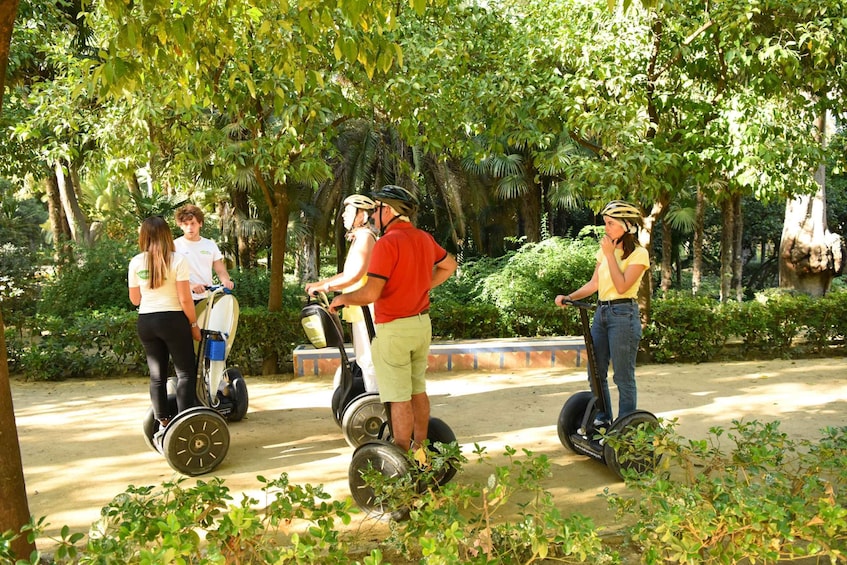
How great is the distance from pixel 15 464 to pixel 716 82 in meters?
9.15

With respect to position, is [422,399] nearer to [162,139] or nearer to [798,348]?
[162,139]

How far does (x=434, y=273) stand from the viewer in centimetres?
468

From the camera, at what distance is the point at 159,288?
200 inches

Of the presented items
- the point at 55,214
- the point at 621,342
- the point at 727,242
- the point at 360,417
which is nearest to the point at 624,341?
the point at 621,342

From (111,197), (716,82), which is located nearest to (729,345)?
(716,82)

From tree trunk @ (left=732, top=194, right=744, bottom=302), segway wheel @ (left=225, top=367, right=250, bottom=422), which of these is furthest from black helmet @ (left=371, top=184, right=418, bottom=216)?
tree trunk @ (left=732, top=194, right=744, bottom=302)

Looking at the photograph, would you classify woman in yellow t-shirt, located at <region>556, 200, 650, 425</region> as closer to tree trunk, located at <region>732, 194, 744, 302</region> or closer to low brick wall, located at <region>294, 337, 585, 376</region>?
low brick wall, located at <region>294, 337, 585, 376</region>

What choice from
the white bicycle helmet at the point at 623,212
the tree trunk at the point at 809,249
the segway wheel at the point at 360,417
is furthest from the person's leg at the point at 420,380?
the tree trunk at the point at 809,249

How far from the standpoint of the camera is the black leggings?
5078 millimetres

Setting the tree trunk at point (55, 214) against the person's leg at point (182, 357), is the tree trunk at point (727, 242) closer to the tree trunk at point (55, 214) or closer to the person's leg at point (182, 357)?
the tree trunk at point (55, 214)

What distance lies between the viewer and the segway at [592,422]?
15.6ft

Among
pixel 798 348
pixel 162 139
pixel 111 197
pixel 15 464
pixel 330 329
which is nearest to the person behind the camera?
pixel 15 464

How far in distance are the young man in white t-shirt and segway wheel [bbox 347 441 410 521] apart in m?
2.51

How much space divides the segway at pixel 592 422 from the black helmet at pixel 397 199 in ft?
4.46
